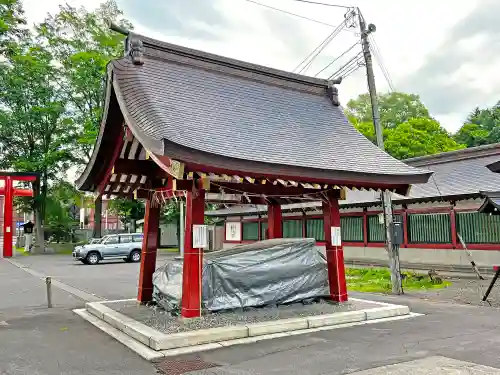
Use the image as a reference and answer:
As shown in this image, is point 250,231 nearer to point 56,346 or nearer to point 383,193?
point 383,193

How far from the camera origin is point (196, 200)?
25.9ft

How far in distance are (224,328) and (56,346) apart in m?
2.81

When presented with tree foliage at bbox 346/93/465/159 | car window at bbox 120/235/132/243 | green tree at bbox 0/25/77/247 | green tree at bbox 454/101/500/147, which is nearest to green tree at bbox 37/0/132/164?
green tree at bbox 0/25/77/247

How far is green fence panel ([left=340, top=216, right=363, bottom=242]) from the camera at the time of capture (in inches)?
819

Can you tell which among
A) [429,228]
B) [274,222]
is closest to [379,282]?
[429,228]

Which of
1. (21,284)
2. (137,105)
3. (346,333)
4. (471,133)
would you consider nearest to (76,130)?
(21,284)

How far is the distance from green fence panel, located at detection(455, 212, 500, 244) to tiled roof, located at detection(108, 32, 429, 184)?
314 inches

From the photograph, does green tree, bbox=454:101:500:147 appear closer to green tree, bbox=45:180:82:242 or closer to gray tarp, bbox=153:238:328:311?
gray tarp, bbox=153:238:328:311

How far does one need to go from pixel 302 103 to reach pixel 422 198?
8.57 metres

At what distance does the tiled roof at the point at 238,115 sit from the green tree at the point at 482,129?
34.2m

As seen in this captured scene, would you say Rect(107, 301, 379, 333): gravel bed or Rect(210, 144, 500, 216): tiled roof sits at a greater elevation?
Rect(210, 144, 500, 216): tiled roof

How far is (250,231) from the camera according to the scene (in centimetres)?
2900

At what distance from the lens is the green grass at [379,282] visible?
13.8 m

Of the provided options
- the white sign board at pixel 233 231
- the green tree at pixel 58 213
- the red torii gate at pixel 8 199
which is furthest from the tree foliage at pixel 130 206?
the white sign board at pixel 233 231
